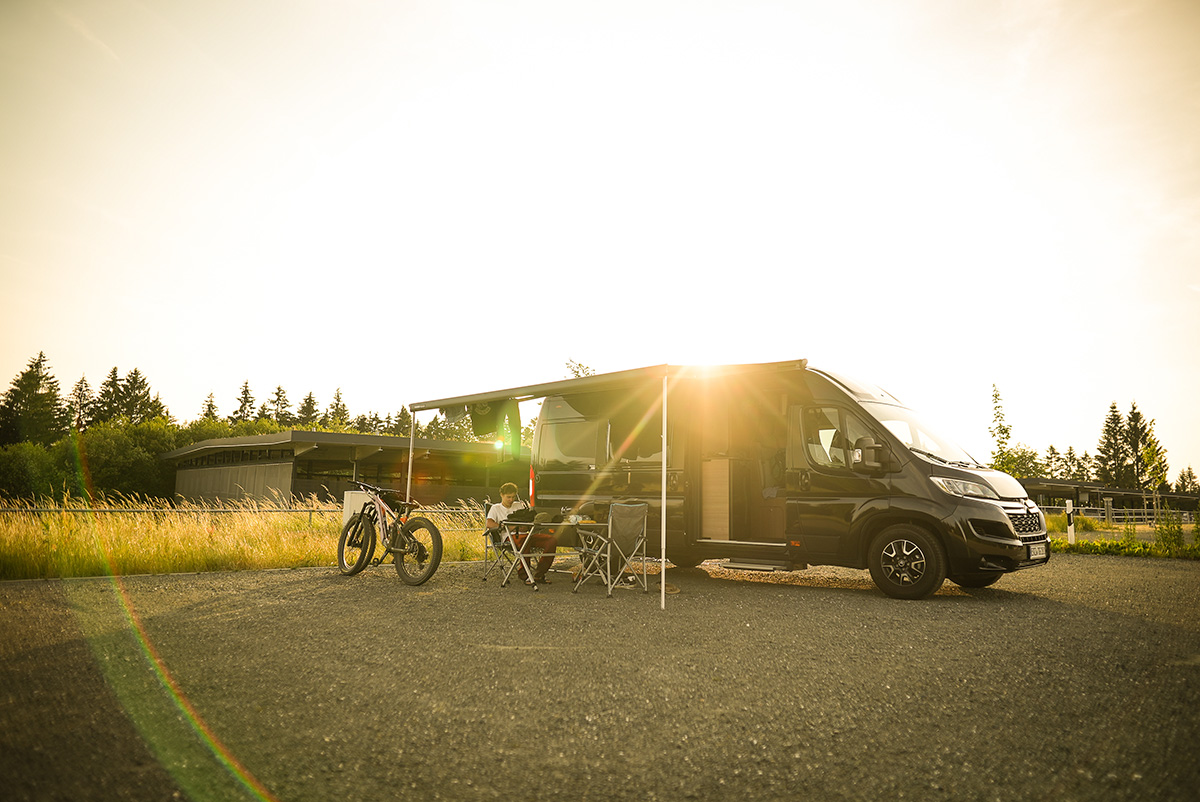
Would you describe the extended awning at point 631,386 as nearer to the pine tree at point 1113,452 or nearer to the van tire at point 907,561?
the van tire at point 907,561

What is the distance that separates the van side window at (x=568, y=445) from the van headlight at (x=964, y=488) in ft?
12.7

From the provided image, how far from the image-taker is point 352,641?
4.58 meters

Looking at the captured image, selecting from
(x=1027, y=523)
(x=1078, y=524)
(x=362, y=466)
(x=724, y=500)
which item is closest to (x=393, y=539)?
(x=724, y=500)

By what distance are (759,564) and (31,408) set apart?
91757 millimetres

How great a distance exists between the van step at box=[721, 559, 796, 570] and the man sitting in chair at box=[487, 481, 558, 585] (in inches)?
76.7

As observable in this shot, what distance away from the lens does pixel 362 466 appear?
26625 millimetres

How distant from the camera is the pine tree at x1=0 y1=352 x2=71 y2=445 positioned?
7281 cm

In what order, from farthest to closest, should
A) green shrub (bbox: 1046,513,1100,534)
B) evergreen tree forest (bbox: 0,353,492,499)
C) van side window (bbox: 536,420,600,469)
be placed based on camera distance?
evergreen tree forest (bbox: 0,353,492,499) < green shrub (bbox: 1046,513,1100,534) < van side window (bbox: 536,420,600,469)

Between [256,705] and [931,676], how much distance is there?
11.3 feet

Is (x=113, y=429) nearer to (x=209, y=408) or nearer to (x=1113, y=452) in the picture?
(x=209, y=408)

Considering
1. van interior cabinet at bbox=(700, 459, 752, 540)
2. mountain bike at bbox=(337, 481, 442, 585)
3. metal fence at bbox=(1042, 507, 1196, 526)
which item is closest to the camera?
mountain bike at bbox=(337, 481, 442, 585)

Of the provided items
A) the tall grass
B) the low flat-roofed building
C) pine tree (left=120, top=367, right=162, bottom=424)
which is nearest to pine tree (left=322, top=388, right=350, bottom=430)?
pine tree (left=120, top=367, right=162, bottom=424)

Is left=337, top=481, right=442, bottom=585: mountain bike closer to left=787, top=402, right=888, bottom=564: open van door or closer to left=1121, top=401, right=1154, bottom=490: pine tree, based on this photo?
left=787, top=402, right=888, bottom=564: open van door

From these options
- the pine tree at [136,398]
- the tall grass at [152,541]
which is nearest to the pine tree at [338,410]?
the pine tree at [136,398]
